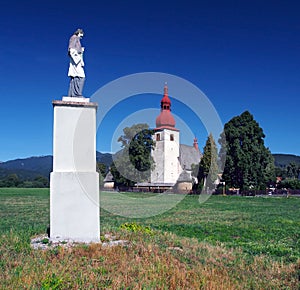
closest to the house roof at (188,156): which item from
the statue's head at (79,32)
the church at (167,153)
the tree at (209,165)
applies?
the church at (167,153)

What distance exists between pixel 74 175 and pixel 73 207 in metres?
0.83

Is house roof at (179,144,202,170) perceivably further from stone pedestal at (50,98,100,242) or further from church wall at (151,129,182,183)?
stone pedestal at (50,98,100,242)

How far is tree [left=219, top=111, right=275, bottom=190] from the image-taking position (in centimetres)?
5316

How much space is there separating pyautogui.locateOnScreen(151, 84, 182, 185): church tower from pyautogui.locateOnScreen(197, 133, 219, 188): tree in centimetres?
1722

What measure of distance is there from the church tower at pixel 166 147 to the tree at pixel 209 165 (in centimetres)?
1722

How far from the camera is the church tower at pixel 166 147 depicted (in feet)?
250

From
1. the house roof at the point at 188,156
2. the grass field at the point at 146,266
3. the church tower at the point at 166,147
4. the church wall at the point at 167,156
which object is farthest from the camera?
the house roof at the point at 188,156

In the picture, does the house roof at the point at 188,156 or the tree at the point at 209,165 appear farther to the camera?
the house roof at the point at 188,156

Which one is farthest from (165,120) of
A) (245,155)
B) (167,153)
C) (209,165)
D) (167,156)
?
(245,155)

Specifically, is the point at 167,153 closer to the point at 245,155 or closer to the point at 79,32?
the point at 245,155

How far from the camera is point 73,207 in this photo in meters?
9.10

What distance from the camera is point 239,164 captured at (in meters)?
52.4

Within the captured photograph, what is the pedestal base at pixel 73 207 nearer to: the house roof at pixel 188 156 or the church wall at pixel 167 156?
the church wall at pixel 167 156

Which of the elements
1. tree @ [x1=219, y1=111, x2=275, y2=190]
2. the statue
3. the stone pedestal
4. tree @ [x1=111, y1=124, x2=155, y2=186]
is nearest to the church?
tree @ [x1=111, y1=124, x2=155, y2=186]
